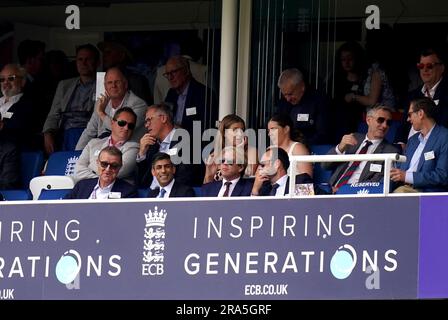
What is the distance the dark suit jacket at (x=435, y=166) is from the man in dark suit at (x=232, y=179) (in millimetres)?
1160

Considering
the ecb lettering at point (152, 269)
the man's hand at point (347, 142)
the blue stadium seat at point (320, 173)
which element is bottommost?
the ecb lettering at point (152, 269)

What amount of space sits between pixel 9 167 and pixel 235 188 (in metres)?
2.39

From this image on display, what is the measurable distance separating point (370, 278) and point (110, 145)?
113 inches

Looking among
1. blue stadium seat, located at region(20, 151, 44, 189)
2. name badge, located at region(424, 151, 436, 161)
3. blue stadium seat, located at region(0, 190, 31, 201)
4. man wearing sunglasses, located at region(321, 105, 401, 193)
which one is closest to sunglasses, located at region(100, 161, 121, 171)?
blue stadium seat, located at region(0, 190, 31, 201)

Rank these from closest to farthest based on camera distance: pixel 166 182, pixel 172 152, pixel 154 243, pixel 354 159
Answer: pixel 354 159 → pixel 154 243 → pixel 166 182 → pixel 172 152

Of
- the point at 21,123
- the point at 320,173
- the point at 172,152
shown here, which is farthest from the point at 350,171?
the point at 21,123

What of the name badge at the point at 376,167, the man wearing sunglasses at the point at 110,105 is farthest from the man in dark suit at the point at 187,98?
the name badge at the point at 376,167

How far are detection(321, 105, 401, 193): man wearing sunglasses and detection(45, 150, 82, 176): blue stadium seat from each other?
2.33 m

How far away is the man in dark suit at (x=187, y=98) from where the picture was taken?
451 inches

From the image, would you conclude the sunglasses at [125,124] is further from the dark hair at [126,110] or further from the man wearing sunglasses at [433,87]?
the man wearing sunglasses at [433,87]

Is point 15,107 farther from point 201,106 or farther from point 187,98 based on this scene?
point 201,106

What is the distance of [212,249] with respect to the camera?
9.48 metres

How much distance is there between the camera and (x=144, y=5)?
14.3m

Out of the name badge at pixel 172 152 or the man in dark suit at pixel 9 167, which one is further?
the man in dark suit at pixel 9 167
